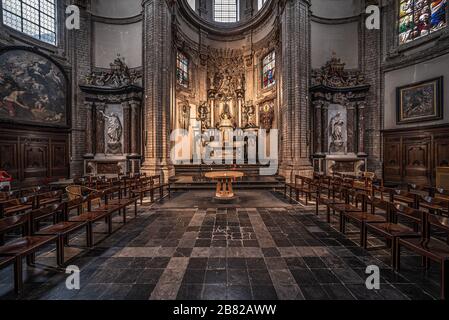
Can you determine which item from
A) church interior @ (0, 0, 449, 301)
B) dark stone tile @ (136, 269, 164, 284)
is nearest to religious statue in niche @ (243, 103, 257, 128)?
church interior @ (0, 0, 449, 301)

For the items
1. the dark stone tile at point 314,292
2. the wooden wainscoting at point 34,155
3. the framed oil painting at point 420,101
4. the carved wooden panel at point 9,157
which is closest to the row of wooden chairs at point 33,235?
the dark stone tile at point 314,292

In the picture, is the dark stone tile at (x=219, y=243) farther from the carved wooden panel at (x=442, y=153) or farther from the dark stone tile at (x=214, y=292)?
the carved wooden panel at (x=442, y=153)

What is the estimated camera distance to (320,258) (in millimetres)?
3443

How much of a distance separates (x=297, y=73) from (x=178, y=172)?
8910 millimetres

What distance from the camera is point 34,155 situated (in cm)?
1069

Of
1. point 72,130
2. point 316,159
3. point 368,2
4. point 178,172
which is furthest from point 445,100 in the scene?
point 72,130

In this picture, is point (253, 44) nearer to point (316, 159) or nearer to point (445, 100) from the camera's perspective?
point (316, 159)

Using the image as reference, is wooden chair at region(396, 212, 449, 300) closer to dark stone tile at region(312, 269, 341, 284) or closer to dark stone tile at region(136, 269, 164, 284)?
dark stone tile at region(312, 269, 341, 284)

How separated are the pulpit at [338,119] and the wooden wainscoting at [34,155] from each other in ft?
47.6

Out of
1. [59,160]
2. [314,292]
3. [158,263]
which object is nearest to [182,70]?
[59,160]

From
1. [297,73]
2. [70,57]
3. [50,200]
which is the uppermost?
[70,57]

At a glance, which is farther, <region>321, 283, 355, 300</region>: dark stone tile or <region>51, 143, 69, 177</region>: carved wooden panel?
<region>51, 143, 69, 177</region>: carved wooden panel

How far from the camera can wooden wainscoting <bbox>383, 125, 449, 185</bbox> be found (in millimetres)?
10008

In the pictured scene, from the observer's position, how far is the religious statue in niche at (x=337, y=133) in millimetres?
12703
